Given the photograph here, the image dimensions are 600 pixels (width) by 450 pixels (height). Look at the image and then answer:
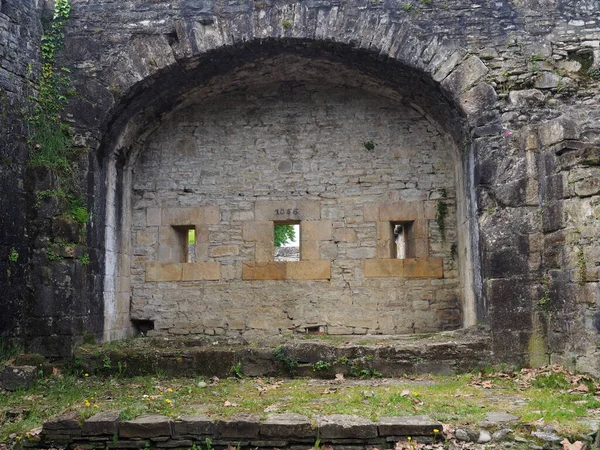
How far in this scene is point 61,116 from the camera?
8234mm

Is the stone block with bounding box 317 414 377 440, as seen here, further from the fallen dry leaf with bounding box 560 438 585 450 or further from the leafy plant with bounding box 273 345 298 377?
the leafy plant with bounding box 273 345 298 377

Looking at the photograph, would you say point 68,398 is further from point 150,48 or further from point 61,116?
point 150,48

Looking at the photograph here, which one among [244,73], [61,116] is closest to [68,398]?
[61,116]

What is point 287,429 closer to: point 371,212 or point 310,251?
point 310,251

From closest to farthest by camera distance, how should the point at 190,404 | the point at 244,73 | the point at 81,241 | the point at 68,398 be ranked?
1. the point at 190,404
2. the point at 68,398
3. the point at 81,241
4. the point at 244,73

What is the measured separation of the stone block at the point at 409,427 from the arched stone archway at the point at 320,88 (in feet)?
9.99

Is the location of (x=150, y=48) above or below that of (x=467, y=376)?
above

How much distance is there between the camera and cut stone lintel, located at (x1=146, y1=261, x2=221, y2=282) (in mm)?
9375

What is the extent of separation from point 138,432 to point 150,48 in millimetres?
5129

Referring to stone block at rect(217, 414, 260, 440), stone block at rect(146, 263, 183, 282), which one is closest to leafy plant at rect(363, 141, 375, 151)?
stone block at rect(146, 263, 183, 282)

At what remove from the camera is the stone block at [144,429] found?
17.2 ft

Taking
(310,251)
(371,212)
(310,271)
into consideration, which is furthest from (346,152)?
(310,271)

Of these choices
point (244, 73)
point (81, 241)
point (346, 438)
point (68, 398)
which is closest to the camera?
point (346, 438)

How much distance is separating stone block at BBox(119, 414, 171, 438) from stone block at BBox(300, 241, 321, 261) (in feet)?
14.5
